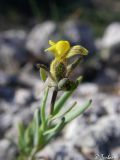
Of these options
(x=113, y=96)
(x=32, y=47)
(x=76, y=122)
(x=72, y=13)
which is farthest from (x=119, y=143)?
(x=72, y=13)

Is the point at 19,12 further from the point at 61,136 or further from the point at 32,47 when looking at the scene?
the point at 61,136

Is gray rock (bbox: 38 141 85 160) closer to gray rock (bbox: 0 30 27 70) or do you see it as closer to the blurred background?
the blurred background

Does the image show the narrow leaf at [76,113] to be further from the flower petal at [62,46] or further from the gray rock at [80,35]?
the gray rock at [80,35]

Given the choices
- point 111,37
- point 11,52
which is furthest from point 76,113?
point 111,37

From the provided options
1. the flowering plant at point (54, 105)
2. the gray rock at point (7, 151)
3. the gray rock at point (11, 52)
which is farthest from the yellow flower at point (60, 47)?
the gray rock at point (11, 52)

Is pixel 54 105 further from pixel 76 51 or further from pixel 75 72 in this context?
pixel 75 72

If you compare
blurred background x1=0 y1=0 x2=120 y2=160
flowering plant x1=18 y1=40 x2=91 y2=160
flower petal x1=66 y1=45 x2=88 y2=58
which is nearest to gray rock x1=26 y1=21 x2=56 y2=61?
blurred background x1=0 y1=0 x2=120 y2=160
